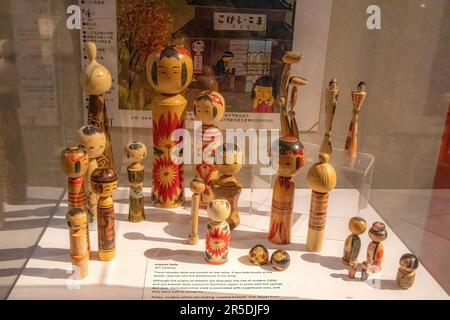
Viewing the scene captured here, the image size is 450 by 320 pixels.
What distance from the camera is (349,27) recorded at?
1167 mm

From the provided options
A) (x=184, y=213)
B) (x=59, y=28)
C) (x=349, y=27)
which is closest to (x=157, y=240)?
(x=184, y=213)

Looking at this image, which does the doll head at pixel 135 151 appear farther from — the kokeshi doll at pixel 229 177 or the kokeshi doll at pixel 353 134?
the kokeshi doll at pixel 353 134

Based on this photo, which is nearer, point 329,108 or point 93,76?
point 93,76

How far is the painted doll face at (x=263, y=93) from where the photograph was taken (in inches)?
46.9

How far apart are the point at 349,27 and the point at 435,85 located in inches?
→ 10.3

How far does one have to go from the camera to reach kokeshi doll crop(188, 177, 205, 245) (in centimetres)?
97

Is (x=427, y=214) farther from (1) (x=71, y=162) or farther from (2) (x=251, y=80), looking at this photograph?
(1) (x=71, y=162)

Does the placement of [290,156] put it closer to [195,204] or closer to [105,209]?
[195,204]

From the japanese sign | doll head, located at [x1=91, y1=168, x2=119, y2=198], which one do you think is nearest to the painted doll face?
the japanese sign

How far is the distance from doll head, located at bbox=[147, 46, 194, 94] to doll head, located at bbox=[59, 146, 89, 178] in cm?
23

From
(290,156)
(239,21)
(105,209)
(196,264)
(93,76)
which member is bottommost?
(196,264)

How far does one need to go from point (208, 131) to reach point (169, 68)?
6.4 inches

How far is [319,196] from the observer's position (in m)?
0.95

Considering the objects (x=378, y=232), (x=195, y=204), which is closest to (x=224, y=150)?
(x=195, y=204)
